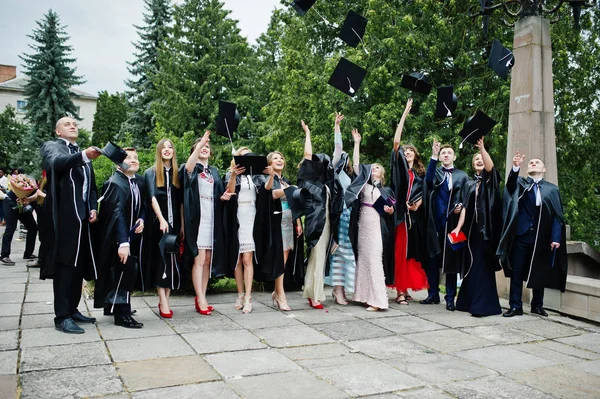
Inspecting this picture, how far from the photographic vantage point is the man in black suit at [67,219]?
5465 millimetres

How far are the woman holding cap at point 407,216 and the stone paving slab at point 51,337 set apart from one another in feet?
13.3

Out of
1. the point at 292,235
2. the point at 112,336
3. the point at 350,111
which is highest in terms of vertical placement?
the point at 350,111

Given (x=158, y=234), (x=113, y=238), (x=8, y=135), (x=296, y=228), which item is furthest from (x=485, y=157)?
(x=8, y=135)

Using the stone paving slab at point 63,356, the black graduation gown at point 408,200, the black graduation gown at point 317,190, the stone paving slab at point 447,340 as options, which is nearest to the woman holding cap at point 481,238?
the black graduation gown at point 408,200

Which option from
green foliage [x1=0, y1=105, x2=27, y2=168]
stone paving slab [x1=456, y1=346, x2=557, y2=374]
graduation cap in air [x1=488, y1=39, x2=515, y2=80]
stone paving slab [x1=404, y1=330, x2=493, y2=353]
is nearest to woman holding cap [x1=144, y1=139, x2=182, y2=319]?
stone paving slab [x1=404, y1=330, x2=493, y2=353]

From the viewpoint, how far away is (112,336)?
5.48m

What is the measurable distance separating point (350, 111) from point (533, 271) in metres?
12.9

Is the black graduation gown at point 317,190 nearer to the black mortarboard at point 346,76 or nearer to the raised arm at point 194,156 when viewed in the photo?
the black mortarboard at point 346,76

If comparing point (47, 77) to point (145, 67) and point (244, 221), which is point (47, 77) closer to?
point (145, 67)

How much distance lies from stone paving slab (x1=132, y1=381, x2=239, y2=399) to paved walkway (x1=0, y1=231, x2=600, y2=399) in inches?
0.5

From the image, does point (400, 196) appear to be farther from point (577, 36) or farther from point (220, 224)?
point (577, 36)

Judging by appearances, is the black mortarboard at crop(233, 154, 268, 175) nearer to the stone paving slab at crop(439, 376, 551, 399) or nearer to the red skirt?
the red skirt

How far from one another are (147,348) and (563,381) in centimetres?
362

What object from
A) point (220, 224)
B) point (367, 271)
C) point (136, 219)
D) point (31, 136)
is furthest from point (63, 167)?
point (31, 136)
